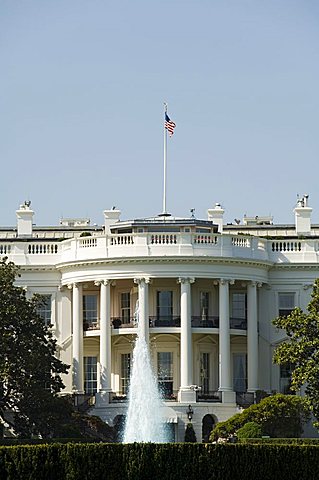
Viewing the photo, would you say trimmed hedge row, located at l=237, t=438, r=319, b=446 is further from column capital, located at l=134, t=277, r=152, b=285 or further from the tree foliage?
column capital, located at l=134, t=277, r=152, b=285

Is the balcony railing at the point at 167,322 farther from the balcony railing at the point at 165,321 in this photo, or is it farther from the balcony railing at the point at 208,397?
the balcony railing at the point at 208,397

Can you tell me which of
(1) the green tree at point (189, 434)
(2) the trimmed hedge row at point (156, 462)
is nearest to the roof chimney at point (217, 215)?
(1) the green tree at point (189, 434)

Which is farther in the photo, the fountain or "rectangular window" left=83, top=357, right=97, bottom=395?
"rectangular window" left=83, top=357, right=97, bottom=395

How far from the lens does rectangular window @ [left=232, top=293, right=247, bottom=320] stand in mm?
99938

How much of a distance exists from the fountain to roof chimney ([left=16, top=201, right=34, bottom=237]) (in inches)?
428

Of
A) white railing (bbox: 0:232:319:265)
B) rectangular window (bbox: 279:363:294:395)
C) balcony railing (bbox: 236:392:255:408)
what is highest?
white railing (bbox: 0:232:319:265)

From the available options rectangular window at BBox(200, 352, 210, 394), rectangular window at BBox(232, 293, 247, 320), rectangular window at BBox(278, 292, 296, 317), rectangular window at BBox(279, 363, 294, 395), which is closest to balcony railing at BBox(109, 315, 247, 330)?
rectangular window at BBox(232, 293, 247, 320)

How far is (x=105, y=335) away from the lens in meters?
96.3

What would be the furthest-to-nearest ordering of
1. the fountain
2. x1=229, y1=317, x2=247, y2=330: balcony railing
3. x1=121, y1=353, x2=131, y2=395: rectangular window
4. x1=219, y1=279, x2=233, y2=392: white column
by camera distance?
x1=229, y1=317, x2=247, y2=330: balcony railing, x1=121, y1=353, x2=131, y2=395: rectangular window, x1=219, y1=279, x2=233, y2=392: white column, the fountain

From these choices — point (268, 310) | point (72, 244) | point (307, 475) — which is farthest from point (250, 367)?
point (307, 475)

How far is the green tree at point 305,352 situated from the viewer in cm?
8406

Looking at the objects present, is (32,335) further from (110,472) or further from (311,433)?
(110,472)

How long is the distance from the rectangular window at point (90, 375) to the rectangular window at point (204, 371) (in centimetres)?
585

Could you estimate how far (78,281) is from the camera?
9781cm
